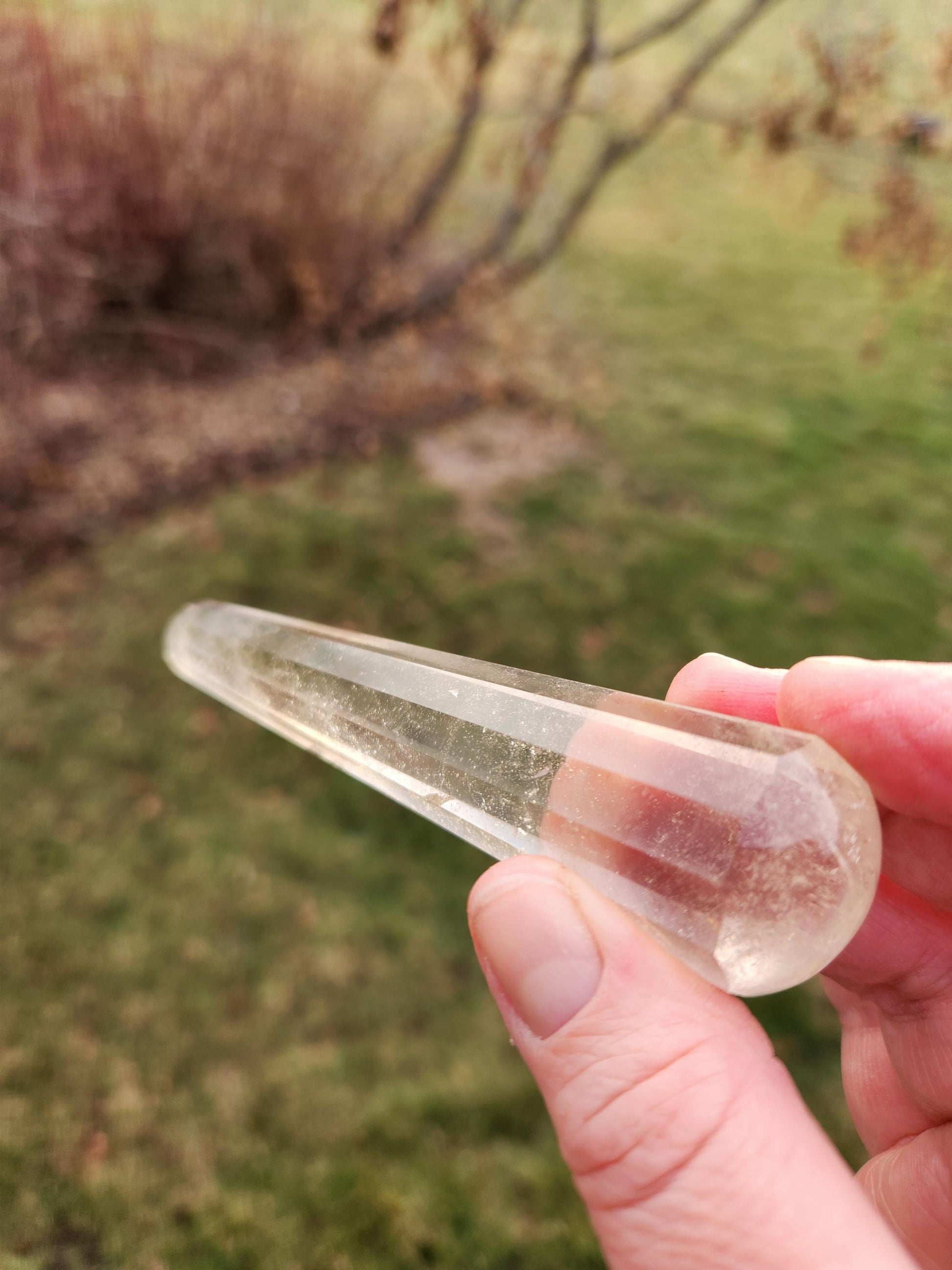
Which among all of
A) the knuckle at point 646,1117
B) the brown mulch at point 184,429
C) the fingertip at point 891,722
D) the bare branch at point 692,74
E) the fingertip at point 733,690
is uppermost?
the bare branch at point 692,74

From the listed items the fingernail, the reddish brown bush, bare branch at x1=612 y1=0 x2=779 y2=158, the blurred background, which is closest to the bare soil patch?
the blurred background

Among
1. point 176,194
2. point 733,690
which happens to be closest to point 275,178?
point 176,194

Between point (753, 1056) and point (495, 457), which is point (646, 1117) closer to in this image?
point (753, 1056)

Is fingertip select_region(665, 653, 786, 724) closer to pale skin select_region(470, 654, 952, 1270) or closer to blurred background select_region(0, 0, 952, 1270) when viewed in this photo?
pale skin select_region(470, 654, 952, 1270)

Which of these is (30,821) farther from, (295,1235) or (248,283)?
(248,283)

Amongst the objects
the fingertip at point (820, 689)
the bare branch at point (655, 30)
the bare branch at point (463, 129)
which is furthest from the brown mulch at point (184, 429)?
the fingertip at point (820, 689)

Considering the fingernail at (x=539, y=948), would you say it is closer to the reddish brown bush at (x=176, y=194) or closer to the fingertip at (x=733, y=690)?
the fingertip at (x=733, y=690)

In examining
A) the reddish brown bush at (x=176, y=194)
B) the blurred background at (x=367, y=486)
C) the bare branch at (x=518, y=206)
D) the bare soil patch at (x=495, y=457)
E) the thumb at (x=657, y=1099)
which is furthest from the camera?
the bare soil patch at (x=495, y=457)

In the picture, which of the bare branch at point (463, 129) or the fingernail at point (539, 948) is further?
the bare branch at point (463, 129)
